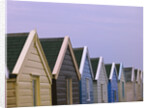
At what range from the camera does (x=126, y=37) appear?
898cm

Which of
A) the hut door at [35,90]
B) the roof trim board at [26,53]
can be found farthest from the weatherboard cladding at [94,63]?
the hut door at [35,90]

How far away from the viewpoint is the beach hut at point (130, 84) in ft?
30.5

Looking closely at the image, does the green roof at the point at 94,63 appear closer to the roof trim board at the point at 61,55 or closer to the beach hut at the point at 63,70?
the beach hut at the point at 63,70

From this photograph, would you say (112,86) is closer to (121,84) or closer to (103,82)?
(121,84)

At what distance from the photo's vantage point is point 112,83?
9.55 m

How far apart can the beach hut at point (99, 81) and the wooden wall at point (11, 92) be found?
2266 millimetres

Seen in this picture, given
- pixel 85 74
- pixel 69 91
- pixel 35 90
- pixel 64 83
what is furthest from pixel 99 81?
pixel 35 90

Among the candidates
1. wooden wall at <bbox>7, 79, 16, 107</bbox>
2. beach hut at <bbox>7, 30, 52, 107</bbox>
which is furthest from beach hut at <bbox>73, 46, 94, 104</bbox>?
wooden wall at <bbox>7, 79, 16, 107</bbox>

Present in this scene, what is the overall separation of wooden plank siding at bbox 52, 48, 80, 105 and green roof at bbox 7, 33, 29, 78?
110cm

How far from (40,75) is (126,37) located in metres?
2.30

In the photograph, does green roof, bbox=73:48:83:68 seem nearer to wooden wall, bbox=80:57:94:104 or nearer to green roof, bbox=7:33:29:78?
wooden wall, bbox=80:57:94:104

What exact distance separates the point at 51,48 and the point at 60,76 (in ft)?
1.97

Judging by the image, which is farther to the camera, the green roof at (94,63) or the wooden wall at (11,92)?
the green roof at (94,63)

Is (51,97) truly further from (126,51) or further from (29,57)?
(126,51)
